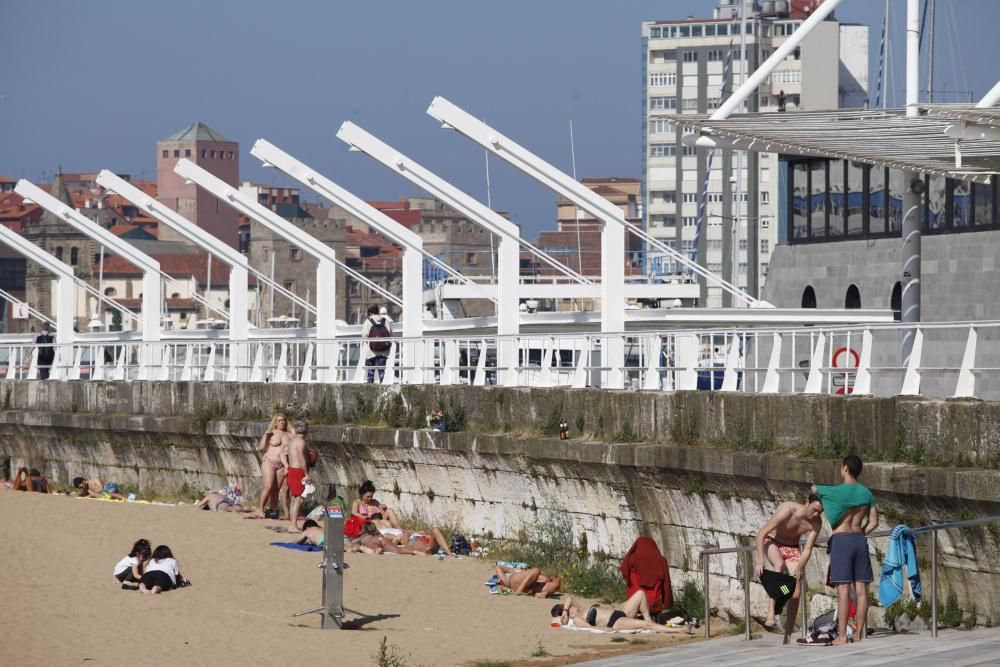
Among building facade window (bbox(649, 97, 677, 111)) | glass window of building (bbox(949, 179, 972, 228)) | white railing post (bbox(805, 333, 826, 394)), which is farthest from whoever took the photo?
building facade window (bbox(649, 97, 677, 111))

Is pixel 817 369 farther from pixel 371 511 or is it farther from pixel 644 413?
pixel 371 511

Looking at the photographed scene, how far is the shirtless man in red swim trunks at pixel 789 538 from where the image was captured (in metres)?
13.4

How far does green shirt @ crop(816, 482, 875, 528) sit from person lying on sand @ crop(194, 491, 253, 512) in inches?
551

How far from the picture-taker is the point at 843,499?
494 inches

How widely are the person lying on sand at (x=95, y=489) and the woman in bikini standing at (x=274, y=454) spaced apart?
5.11 metres

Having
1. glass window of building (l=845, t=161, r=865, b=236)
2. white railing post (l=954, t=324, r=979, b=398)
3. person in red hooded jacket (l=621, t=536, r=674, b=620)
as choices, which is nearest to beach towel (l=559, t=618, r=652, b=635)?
person in red hooded jacket (l=621, t=536, r=674, b=620)

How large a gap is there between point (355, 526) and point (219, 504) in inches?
161

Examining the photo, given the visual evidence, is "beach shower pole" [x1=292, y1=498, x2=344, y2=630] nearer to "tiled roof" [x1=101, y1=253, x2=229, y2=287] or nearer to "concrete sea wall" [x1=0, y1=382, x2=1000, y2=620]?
"concrete sea wall" [x1=0, y1=382, x2=1000, y2=620]

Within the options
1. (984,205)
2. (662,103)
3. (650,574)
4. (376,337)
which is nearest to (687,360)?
(650,574)

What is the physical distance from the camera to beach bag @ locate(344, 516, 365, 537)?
22.0 meters

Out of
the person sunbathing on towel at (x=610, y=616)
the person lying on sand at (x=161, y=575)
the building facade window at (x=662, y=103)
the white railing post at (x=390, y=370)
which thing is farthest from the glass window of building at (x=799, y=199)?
the building facade window at (x=662, y=103)

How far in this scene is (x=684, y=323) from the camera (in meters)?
30.6

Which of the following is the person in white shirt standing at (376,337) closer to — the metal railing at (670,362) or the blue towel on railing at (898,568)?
the metal railing at (670,362)

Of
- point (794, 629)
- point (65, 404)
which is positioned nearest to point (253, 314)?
point (65, 404)
